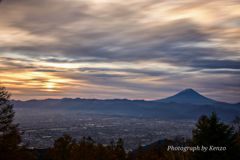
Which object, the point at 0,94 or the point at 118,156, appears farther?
the point at 118,156

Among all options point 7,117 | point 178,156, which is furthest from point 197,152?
point 7,117

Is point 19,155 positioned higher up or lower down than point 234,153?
lower down

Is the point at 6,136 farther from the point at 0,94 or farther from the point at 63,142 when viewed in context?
the point at 63,142

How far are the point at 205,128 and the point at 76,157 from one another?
19458 mm

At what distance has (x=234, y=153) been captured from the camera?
43.2ft

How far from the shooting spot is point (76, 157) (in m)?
26.2

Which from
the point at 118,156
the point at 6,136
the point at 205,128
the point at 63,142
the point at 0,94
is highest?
the point at 0,94

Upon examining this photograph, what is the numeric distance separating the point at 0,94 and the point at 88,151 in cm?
1481

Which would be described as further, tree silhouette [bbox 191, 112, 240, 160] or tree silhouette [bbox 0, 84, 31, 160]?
tree silhouette [bbox 0, 84, 31, 160]

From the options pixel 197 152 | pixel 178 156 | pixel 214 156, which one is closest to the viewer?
pixel 178 156

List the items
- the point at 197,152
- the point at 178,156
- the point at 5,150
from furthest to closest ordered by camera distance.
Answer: the point at 5,150 < the point at 197,152 < the point at 178,156

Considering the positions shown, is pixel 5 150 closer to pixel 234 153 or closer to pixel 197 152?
pixel 197 152

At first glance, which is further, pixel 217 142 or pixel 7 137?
pixel 7 137

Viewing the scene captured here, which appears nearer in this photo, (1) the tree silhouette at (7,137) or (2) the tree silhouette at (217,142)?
(2) the tree silhouette at (217,142)
